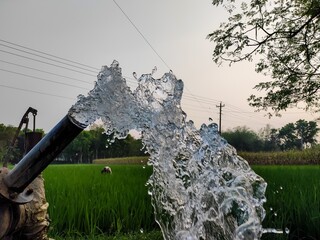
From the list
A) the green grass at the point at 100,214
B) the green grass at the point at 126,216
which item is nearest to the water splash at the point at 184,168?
the green grass at the point at 126,216

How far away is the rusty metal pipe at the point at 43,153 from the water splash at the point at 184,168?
2.00 ft

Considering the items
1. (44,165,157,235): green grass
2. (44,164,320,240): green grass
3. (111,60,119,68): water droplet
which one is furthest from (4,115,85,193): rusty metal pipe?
(44,165,157,235): green grass

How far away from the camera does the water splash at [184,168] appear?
2.35 meters

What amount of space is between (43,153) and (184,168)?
4.32 feet

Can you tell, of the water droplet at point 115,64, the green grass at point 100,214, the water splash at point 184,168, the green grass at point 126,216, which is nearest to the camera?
the water droplet at point 115,64

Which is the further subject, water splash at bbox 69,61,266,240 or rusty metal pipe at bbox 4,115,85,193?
water splash at bbox 69,61,266,240

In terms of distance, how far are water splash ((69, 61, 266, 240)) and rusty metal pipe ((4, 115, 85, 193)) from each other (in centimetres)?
61

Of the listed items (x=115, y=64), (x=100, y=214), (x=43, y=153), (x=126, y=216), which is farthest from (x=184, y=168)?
(x=100, y=214)

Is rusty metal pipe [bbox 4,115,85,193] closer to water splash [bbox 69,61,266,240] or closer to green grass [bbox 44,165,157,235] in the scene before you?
water splash [bbox 69,61,266,240]

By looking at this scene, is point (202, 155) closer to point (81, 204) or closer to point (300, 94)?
point (81, 204)

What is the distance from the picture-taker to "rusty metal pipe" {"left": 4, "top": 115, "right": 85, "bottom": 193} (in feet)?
4.89

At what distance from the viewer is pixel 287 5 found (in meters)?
12.2

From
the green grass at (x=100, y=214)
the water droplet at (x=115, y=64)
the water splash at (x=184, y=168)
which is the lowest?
the green grass at (x=100, y=214)

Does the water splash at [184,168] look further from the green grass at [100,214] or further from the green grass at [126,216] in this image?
the green grass at [100,214]
